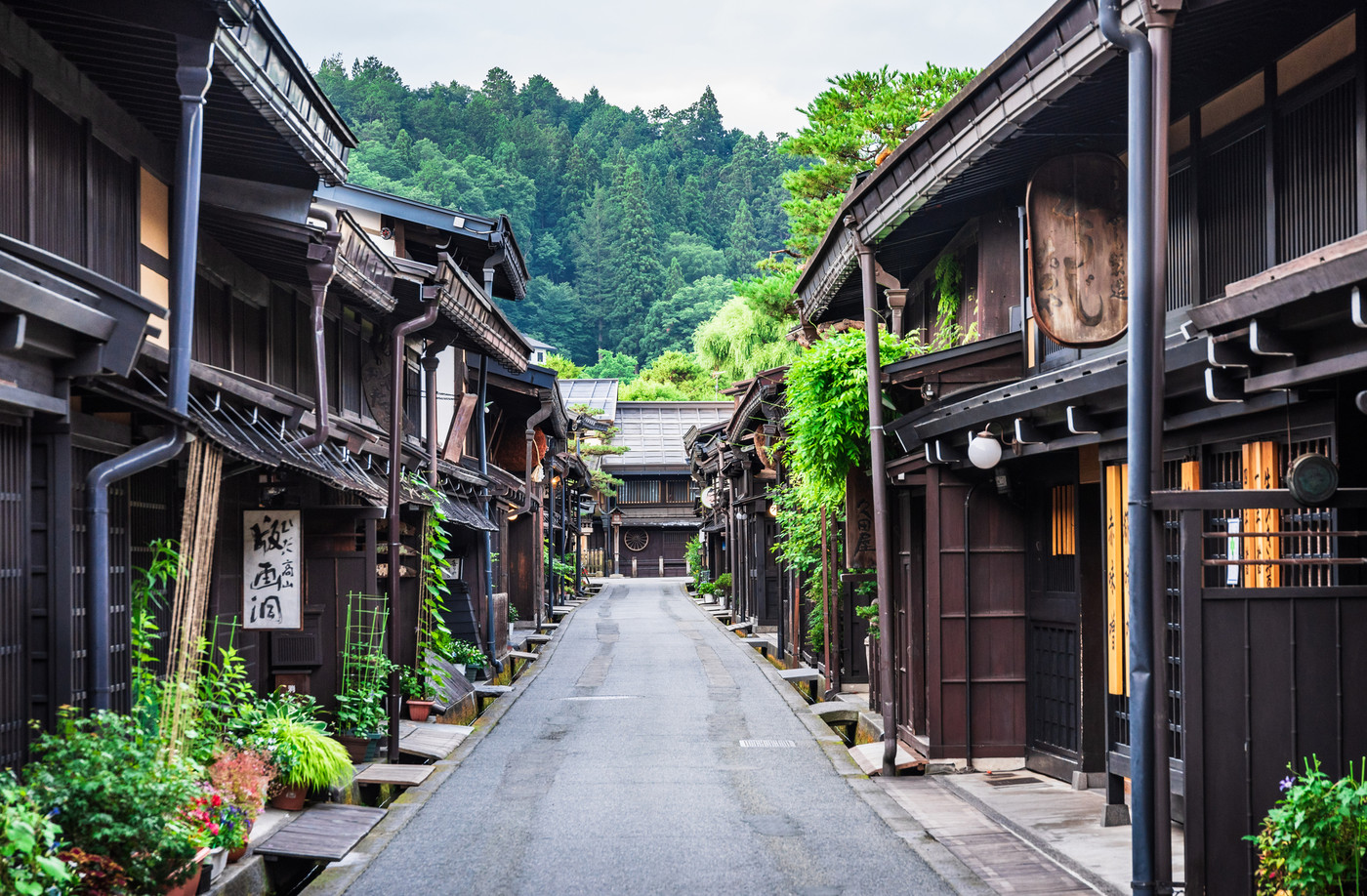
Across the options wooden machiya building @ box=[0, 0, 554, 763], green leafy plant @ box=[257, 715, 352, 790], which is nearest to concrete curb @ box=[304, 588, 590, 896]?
green leafy plant @ box=[257, 715, 352, 790]

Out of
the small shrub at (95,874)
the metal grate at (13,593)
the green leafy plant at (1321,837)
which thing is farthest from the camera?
the metal grate at (13,593)

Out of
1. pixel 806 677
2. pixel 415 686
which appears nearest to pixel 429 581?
pixel 415 686

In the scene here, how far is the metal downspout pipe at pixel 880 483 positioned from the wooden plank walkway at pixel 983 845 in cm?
69

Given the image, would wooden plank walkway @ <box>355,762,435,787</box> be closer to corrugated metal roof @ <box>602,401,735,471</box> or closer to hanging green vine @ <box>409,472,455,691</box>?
hanging green vine @ <box>409,472,455,691</box>

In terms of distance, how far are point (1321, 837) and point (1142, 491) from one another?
80.8 inches

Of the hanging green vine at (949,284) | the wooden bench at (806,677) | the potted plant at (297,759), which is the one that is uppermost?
the hanging green vine at (949,284)

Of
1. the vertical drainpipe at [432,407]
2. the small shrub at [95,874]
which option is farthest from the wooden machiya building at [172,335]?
the vertical drainpipe at [432,407]

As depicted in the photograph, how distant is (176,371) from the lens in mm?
8680

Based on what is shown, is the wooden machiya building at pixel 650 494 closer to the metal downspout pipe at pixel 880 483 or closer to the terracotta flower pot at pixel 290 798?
the metal downspout pipe at pixel 880 483

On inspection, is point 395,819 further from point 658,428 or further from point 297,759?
point 658,428

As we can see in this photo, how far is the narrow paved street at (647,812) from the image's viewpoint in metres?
9.99

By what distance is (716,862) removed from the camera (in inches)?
412

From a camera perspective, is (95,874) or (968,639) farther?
(968,639)

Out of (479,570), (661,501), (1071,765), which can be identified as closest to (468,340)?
(479,570)
